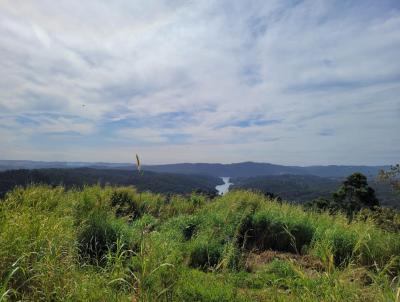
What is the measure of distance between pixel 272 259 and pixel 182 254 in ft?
6.69

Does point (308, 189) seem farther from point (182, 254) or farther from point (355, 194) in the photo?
point (182, 254)

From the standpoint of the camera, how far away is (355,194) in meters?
24.6

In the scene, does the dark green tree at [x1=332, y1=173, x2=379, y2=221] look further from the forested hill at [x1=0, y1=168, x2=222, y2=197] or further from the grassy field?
the grassy field

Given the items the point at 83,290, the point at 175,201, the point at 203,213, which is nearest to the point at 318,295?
the point at 83,290

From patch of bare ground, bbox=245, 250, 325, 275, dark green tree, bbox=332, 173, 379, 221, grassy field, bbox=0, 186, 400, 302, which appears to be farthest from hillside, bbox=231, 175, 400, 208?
patch of bare ground, bbox=245, 250, 325, 275

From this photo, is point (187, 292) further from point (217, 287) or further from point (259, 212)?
point (259, 212)

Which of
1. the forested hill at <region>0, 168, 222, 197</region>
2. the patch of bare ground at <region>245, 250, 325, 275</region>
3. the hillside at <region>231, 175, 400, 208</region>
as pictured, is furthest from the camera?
the forested hill at <region>0, 168, 222, 197</region>

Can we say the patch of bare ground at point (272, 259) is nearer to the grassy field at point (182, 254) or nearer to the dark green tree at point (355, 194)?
the grassy field at point (182, 254)

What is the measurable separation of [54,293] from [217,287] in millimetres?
1982

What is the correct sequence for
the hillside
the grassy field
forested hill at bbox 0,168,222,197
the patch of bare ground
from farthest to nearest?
forested hill at bbox 0,168,222,197
the hillside
the patch of bare ground
the grassy field

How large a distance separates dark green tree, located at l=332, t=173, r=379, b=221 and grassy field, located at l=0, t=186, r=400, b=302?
1534cm

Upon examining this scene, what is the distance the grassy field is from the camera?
141 inches

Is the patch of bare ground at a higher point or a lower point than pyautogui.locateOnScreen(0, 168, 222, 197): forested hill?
lower

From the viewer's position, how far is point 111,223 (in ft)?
24.0
